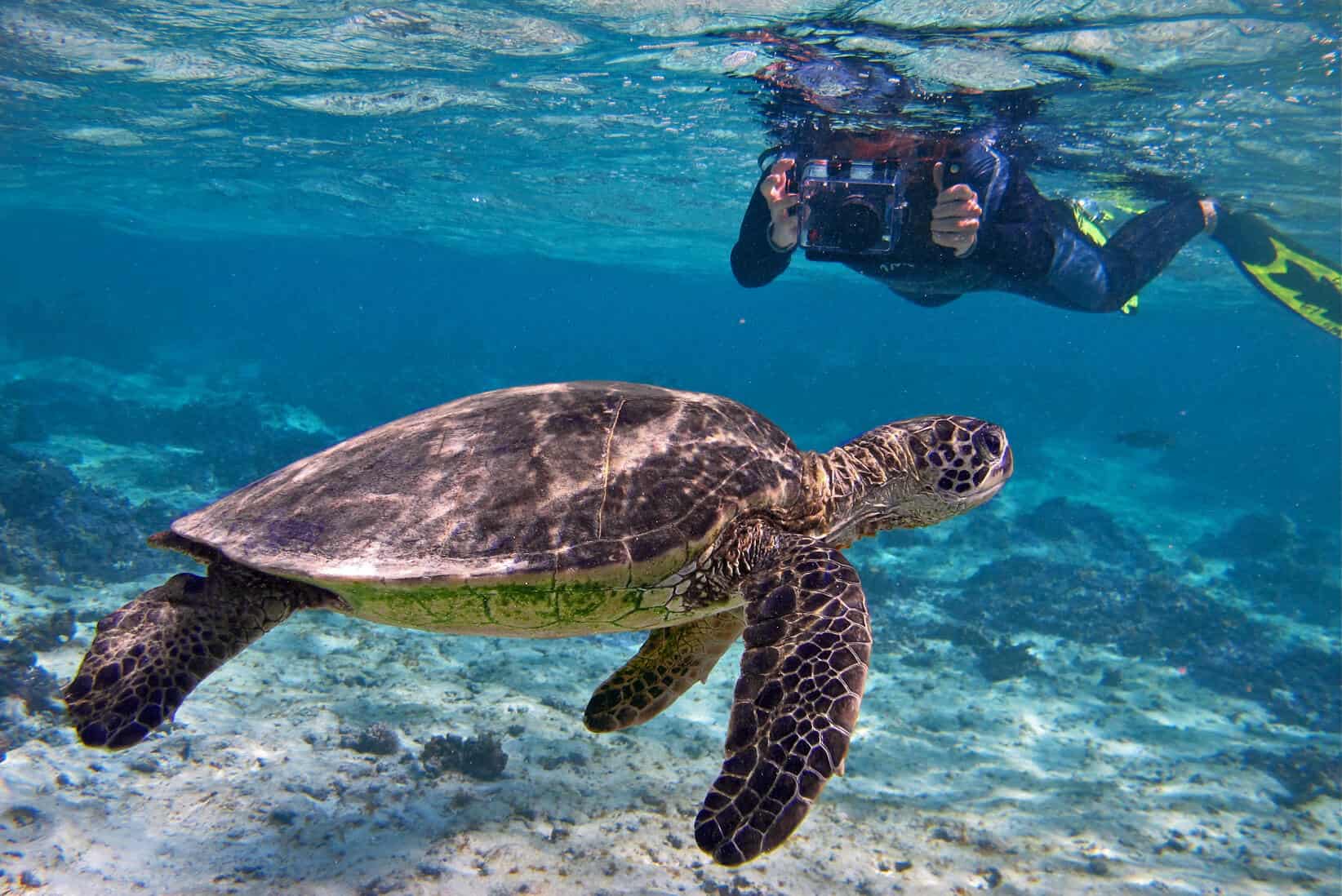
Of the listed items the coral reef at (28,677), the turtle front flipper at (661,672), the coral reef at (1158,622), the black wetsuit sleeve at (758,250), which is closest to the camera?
the turtle front flipper at (661,672)

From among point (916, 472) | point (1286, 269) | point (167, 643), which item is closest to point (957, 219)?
point (916, 472)

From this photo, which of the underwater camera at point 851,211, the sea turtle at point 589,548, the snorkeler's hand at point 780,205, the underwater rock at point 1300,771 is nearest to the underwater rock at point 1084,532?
the underwater rock at point 1300,771

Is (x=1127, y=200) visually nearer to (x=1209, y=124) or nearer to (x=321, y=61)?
(x=1209, y=124)

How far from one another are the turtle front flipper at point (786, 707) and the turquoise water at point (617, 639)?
3.74 meters

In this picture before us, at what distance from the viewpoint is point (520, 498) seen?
345 cm

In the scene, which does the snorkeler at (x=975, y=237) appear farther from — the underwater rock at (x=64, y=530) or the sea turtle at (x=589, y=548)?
the underwater rock at (x=64, y=530)

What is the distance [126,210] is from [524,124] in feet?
119

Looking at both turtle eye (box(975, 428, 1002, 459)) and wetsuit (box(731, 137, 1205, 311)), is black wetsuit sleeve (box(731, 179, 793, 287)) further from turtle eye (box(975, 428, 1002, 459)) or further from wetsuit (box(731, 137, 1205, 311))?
turtle eye (box(975, 428, 1002, 459))

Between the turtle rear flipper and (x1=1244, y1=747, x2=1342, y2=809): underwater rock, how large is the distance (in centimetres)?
1228

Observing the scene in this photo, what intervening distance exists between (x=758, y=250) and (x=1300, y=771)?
35.3 ft

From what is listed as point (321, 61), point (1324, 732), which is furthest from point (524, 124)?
point (1324, 732)

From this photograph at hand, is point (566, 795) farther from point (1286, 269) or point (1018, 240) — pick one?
point (1286, 269)

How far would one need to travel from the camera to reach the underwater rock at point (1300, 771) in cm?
933

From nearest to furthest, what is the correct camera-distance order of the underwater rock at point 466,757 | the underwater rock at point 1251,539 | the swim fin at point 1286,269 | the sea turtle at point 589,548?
1. the sea turtle at point 589,548
2. the underwater rock at point 466,757
3. the swim fin at point 1286,269
4. the underwater rock at point 1251,539
